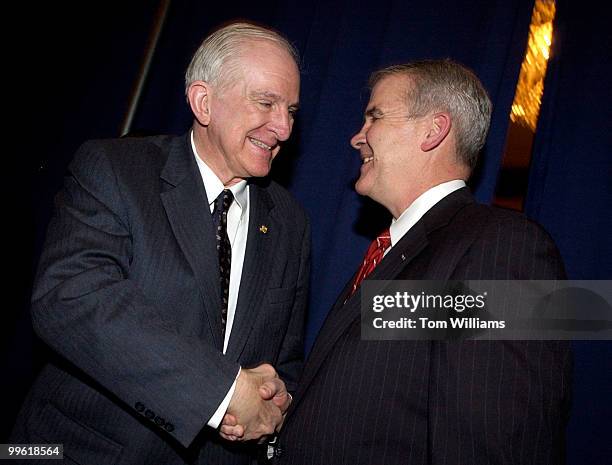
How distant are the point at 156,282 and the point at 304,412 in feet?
1.54

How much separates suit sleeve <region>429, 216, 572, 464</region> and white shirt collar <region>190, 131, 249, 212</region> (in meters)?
0.76

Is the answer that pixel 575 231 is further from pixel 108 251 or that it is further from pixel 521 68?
pixel 108 251

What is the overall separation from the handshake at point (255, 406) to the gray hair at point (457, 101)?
2.75 feet

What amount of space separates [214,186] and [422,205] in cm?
60

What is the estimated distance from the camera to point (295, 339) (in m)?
1.56

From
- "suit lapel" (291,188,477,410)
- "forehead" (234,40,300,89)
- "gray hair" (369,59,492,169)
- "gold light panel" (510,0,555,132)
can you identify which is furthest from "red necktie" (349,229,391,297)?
"gold light panel" (510,0,555,132)

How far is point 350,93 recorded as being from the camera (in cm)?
199

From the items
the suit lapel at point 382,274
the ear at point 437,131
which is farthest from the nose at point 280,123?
the suit lapel at point 382,274

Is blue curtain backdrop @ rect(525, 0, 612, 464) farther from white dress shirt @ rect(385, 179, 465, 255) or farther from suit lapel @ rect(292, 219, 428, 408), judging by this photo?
suit lapel @ rect(292, 219, 428, 408)

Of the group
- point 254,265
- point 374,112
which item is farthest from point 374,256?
point 374,112

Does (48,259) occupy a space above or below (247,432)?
above

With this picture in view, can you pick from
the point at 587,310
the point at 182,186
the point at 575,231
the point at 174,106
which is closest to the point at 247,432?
the point at 182,186

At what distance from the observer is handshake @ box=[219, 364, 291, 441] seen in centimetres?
111

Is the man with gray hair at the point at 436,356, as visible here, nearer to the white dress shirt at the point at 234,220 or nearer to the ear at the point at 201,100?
the white dress shirt at the point at 234,220
